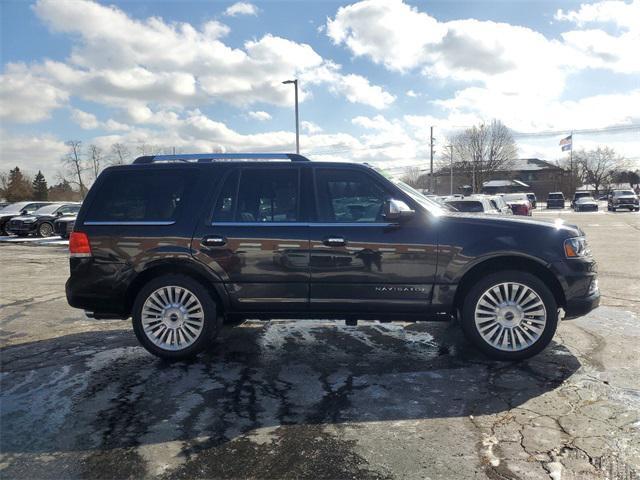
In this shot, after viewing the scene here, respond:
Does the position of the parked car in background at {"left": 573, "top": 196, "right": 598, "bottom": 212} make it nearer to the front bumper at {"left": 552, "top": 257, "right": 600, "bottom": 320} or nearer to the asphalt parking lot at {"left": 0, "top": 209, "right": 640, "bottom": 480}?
the asphalt parking lot at {"left": 0, "top": 209, "right": 640, "bottom": 480}

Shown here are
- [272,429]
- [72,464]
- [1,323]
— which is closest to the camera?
[72,464]

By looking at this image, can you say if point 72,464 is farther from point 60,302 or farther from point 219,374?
point 60,302

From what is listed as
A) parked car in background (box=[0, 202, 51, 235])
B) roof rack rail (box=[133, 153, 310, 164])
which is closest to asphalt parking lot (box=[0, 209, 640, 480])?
roof rack rail (box=[133, 153, 310, 164])

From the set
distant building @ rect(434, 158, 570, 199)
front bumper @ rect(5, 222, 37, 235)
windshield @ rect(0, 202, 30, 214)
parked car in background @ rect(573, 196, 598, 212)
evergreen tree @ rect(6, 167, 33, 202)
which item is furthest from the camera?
evergreen tree @ rect(6, 167, 33, 202)

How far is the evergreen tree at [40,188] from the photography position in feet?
278

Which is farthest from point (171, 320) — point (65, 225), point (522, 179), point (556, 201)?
point (522, 179)

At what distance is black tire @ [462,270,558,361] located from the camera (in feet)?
15.0

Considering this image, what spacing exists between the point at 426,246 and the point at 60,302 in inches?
242

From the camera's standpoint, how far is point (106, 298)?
4836 mm

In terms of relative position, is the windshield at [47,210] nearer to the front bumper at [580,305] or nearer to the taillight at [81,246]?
the taillight at [81,246]

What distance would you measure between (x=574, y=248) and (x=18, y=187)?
94181 millimetres

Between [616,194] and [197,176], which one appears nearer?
[197,176]

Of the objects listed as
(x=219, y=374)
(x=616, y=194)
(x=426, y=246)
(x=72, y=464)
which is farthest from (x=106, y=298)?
(x=616, y=194)

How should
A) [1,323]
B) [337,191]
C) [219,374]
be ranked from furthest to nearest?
[1,323]
[337,191]
[219,374]
